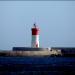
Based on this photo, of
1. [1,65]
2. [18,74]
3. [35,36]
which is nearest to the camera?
[18,74]

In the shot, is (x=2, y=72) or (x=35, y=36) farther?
(x=35, y=36)

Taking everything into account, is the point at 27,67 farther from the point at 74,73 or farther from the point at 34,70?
the point at 74,73

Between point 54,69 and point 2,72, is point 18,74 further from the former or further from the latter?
point 54,69

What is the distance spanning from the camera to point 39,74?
17.9 ft

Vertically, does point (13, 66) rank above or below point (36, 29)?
below

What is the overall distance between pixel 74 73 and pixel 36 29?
8.55 m

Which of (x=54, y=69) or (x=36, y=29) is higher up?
(x=36, y=29)

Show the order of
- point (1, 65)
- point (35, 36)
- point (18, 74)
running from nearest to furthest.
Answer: point (18, 74) < point (1, 65) < point (35, 36)

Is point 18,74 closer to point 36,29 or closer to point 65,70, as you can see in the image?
point 65,70

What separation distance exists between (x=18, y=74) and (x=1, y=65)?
49 centimetres

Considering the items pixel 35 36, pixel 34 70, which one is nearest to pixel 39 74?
pixel 34 70

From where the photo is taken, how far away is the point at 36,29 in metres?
14.1

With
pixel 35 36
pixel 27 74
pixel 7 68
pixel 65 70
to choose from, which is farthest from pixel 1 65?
pixel 35 36

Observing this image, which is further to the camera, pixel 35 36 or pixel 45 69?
pixel 35 36
